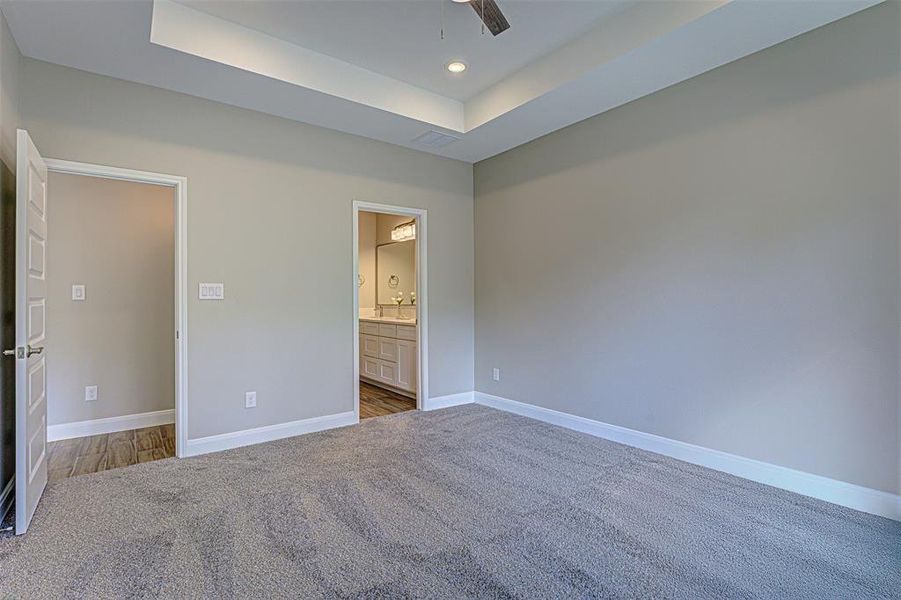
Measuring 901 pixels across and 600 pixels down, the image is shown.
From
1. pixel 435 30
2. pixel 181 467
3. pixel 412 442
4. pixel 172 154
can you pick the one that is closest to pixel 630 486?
pixel 412 442

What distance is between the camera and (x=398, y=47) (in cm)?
310

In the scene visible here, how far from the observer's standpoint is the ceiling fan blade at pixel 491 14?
2.25 metres

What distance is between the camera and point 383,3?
262 cm

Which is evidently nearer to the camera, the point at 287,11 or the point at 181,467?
the point at 287,11

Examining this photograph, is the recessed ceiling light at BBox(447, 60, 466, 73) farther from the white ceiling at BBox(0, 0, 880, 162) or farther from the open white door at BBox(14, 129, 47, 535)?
the open white door at BBox(14, 129, 47, 535)

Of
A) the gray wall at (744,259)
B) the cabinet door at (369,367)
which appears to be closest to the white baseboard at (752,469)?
the gray wall at (744,259)

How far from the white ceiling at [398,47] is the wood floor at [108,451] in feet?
8.63

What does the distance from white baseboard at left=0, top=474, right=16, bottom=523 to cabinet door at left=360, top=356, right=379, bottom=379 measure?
355cm

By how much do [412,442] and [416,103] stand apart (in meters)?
2.76

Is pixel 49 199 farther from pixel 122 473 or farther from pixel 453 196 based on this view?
pixel 453 196

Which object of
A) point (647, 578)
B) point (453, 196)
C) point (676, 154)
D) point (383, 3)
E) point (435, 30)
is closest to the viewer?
point (647, 578)

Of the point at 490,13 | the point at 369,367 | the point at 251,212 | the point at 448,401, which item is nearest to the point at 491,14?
the point at 490,13

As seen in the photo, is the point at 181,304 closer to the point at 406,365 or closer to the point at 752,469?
the point at 406,365

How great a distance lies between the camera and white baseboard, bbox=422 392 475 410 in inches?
179
